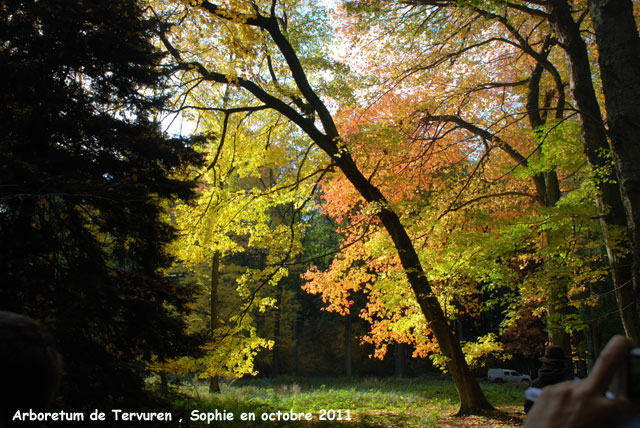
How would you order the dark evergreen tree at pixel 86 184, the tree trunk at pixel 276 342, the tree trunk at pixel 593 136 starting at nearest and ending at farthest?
the dark evergreen tree at pixel 86 184, the tree trunk at pixel 593 136, the tree trunk at pixel 276 342

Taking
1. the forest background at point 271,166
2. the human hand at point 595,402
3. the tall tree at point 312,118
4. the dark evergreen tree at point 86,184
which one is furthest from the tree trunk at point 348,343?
the human hand at point 595,402

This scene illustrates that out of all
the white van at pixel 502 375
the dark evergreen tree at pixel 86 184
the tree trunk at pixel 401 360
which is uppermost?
the dark evergreen tree at pixel 86 184

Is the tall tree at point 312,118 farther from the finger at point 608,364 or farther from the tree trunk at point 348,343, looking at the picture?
the tree trunk at point 348,343

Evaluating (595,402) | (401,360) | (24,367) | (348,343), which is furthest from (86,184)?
(348,343)

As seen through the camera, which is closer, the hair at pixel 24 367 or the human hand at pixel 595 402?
the human hand at pixel 595 402

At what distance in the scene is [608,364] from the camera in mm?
905

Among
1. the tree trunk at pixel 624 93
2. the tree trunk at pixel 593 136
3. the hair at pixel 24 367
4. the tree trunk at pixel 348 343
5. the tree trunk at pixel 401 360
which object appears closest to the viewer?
the hair at pixel 24 367

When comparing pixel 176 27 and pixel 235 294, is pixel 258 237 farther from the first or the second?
pixel 235 294

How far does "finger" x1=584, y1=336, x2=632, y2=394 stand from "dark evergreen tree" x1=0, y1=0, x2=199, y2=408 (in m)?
4.45

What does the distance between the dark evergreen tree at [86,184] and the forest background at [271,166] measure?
0.11 ft

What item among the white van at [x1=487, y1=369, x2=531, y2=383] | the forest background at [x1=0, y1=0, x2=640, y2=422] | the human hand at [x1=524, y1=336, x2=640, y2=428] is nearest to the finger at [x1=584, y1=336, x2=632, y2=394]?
the human hand at [x1=524, y1=336, x2=640, y2=428]

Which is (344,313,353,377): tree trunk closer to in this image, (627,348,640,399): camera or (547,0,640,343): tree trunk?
(547,0,640,343): tree trunk

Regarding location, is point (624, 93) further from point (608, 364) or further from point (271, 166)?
point (271, 166)

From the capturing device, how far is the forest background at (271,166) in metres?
4.97
